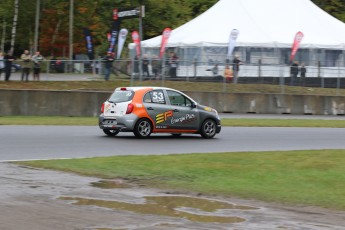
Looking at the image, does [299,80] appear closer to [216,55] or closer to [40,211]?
[216,55]

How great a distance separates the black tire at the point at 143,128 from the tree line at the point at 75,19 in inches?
1521

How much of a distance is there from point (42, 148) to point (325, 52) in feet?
88.9

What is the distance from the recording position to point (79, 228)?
27.3ft

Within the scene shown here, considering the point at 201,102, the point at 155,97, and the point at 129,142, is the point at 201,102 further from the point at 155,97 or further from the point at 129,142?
the point at 129,142

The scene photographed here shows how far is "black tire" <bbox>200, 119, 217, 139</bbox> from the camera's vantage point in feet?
70.3

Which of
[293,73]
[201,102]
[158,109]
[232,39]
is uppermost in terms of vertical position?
[232,39]

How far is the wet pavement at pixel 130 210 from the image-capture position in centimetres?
870

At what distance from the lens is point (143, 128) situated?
66.9ft

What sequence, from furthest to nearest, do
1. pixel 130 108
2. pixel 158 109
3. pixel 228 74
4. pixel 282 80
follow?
pixel 282 80 < pixel 228 74 < pixel 158 109 < pixel 130 108

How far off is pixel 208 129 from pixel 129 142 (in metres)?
3.09

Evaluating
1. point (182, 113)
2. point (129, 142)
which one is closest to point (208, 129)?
point (182, 113)

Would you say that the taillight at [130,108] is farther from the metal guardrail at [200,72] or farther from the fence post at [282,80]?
the fence post at [282,80]

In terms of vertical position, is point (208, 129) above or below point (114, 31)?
below

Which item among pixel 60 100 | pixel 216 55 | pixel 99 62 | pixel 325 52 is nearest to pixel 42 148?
pixel 60 100
